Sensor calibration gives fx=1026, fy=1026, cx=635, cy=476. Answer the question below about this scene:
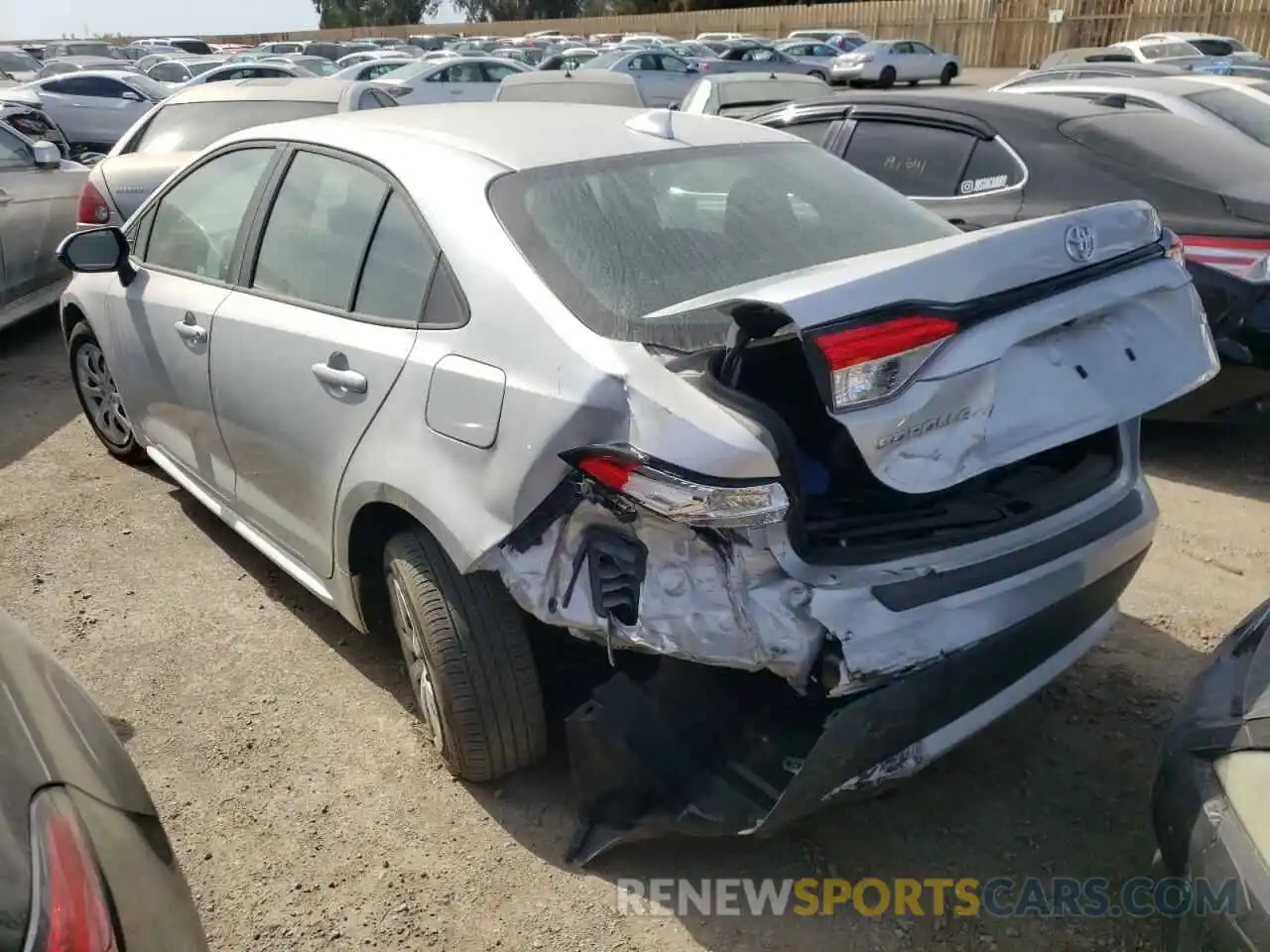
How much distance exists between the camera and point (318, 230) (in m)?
3.18

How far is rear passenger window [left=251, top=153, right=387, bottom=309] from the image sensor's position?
2998 millimetres

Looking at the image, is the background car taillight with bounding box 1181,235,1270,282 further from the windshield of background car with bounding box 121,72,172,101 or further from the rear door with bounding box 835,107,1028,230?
the windshield of background car with bounding box 121,72,172,101

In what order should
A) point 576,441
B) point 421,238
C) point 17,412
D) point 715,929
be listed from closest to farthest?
point 576,441
point 715,929
point 421,238
point 17,412

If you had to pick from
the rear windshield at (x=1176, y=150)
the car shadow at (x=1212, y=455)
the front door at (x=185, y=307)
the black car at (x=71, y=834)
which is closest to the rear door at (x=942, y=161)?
the rear windshield at (x=1176, y=150)

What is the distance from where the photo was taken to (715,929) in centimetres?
241

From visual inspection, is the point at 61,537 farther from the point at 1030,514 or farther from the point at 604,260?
the point at 1030,514

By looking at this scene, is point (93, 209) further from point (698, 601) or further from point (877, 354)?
point (877, 354)

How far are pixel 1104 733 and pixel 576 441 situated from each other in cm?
189

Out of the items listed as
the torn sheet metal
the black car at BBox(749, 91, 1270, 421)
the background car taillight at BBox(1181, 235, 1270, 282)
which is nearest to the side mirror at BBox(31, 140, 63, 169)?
the black car at BBox(749, 91, 1270, 421)

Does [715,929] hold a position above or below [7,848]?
below

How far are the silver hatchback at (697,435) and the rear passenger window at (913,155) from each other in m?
2.16

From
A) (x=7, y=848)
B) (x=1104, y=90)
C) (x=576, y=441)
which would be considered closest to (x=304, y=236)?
(x=576, y=441)

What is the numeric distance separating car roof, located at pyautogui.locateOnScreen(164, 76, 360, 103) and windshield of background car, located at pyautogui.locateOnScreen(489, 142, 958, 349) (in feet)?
17.5

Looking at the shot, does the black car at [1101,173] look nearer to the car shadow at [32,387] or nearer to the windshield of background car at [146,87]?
the car shadow at [32,387]
